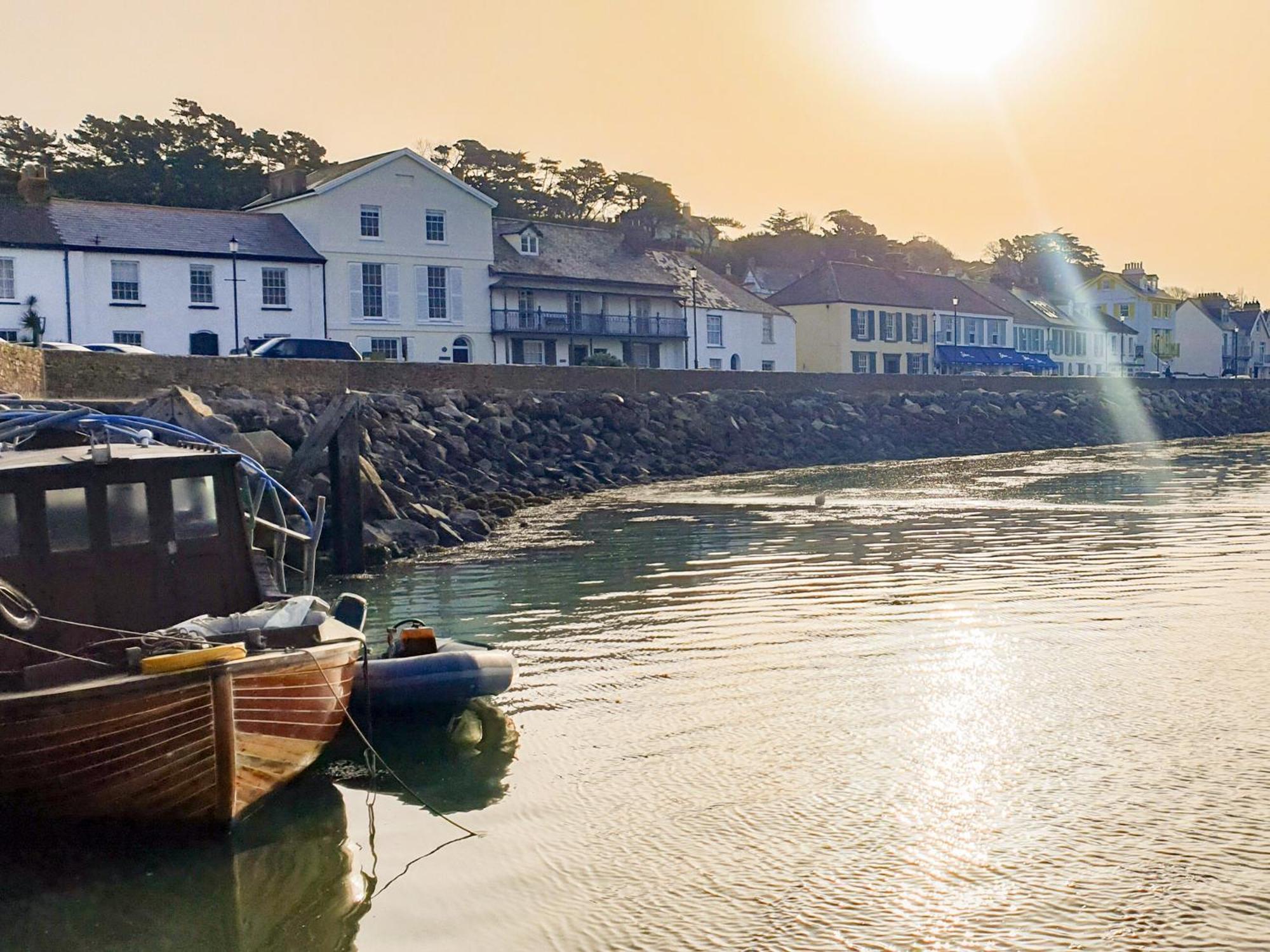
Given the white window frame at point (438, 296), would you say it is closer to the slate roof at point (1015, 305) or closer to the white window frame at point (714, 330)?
the white window frame at point (714, 330)

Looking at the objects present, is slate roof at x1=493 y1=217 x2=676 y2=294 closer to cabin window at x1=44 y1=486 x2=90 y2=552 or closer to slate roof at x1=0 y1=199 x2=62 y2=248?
slate roof at x1=0 y1=199 x2=62 y2=248

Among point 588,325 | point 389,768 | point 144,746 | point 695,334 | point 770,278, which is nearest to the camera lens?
point 144,746

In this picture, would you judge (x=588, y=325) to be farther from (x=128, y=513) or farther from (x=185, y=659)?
(x=185, y=659)

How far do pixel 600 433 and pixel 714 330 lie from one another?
24677 millimetres

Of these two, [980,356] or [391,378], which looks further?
[980,356]

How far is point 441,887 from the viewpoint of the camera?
825cm

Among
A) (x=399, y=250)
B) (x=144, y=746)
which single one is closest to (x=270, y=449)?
(x=144, y=746)

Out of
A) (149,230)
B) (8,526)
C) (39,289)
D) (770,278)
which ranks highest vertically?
(770,278)

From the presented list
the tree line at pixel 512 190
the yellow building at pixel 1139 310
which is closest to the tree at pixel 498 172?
the tree line at pixel 512 190

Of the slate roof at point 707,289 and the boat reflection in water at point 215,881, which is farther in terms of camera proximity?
the slate roof at point 707,289

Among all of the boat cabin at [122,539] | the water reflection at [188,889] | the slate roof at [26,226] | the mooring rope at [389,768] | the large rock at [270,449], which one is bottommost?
the water reflection at [188,889]

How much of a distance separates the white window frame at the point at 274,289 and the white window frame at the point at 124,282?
4.42m

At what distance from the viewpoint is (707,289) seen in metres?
66.0

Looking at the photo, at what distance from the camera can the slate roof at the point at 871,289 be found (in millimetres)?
76062
